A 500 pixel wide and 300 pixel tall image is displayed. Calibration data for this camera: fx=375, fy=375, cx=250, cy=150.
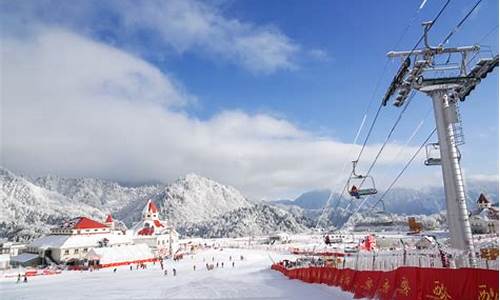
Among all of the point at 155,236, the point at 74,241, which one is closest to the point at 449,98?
the point at 74,241

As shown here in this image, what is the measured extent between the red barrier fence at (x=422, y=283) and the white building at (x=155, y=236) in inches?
2885

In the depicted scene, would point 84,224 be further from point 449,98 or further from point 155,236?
point 449,98

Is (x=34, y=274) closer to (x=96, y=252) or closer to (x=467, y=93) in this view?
(x=96, y=252)

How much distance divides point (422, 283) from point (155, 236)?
281 ft

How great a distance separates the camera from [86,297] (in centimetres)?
2902

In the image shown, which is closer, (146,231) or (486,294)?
(486,294)

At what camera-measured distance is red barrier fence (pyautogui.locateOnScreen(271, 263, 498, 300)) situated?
1026 centimetres

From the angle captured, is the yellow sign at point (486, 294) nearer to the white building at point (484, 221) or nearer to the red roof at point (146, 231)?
the white building at point (484, 221)

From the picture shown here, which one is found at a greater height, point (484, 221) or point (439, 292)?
point (484, 221)

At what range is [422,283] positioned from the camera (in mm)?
12953

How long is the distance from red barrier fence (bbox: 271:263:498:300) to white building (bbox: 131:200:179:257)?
7327 cm

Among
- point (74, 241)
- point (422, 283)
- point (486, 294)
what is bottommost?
point (74, 241)

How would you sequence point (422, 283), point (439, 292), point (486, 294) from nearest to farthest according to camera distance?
point (486, 294) < point (439, 292) < point (422, 283)

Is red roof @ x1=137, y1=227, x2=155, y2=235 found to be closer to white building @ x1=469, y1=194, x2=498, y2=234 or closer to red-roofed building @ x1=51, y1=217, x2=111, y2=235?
red-roofed building @ x1=51, y1=217, x2=111, y2=235
